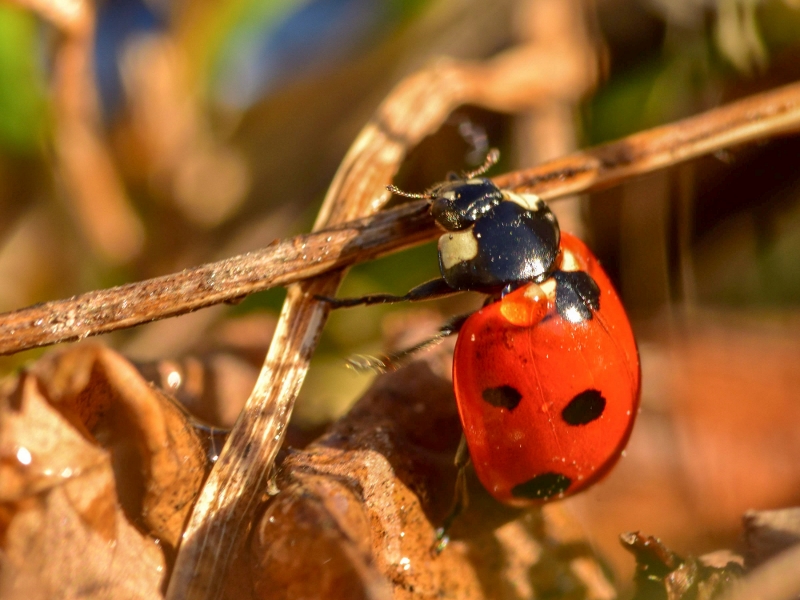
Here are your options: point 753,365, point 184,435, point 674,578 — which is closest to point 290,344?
point 184,435

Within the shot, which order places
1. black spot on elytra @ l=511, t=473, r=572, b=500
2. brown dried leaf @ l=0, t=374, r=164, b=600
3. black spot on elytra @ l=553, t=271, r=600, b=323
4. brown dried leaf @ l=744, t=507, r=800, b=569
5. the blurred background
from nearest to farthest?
1. brown dried leaf @ l=0, t=374, r=164, b=600
2. brown dried leaf @ l=744, t=507, r=800, b=569
3. black spot on elytra @ l=511, t=473, r=572, b=500
4. black spot on elytra @ l=553, t=271, r=600, b=323
5. the blurred background

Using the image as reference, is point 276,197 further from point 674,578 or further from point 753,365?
point 674,578

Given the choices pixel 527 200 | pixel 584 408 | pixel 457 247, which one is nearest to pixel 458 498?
pixel 584 408

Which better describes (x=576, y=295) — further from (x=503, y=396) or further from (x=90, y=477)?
(x=90, y=477)

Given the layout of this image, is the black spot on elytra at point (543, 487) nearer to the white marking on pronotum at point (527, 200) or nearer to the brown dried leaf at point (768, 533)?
the brown dried leaf at point (768, 533)

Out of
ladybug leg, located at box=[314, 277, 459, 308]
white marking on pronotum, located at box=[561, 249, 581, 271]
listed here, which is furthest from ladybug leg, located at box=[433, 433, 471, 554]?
white marking on pronotum, located at box=[561, 249, 581, 271]

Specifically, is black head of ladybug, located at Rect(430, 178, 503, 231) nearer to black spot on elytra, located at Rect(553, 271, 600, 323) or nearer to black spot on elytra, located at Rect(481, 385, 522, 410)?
black spot on elytra, located at Rect(553, 271, 600, 323)
